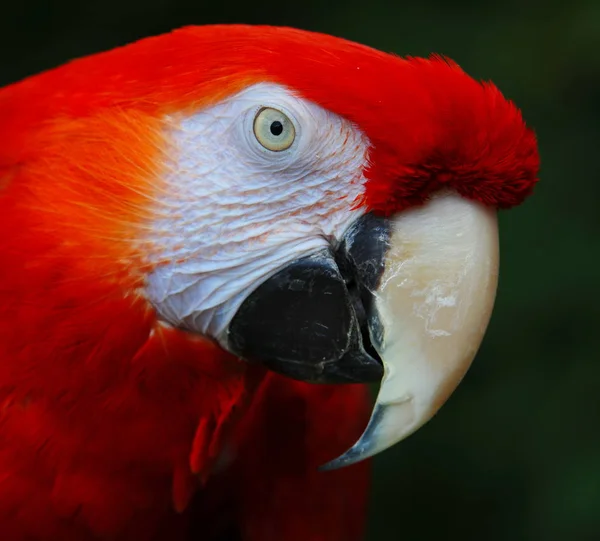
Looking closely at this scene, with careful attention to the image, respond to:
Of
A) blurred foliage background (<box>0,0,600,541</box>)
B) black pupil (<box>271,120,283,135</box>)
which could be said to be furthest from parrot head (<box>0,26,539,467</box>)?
blurred foliage background (<box>0,0,600,541</box>)

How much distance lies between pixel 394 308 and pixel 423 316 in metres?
0.03

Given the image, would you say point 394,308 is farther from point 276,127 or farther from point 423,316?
point 276,127

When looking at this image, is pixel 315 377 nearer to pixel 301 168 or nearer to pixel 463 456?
pixel 301 168

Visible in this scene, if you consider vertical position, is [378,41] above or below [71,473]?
above

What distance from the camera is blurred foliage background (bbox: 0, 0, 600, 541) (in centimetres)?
209

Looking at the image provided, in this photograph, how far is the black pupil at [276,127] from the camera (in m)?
0.95

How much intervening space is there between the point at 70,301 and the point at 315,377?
0.30 m

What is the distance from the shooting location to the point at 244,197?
979 mm

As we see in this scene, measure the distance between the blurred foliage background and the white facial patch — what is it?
121 cm

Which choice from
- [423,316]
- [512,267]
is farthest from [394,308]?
[512,267]

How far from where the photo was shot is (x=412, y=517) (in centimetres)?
218

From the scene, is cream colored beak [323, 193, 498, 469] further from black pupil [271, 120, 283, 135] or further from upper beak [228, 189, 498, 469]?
black pupil [271, 120, 283, 135]

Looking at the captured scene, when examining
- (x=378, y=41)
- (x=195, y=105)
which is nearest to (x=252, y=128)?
(x=195, y=105)

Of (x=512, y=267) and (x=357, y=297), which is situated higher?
(x=512, y=267)
